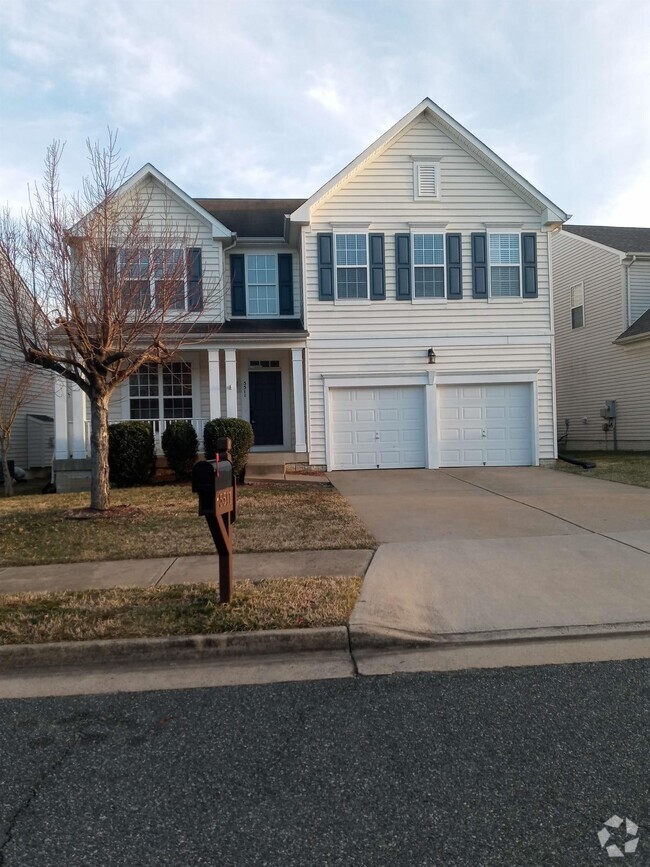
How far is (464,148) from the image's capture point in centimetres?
1500

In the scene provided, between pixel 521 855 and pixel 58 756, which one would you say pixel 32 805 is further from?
pixel 521 855

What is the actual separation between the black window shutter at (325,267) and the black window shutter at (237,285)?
7.42 feet

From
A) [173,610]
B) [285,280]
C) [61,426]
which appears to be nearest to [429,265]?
[285,280]

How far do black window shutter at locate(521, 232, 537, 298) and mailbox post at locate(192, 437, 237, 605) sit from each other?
1245cm

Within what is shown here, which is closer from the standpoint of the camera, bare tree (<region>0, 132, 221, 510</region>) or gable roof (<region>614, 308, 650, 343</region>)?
bare tree (<region>0, 132, 221, 510</region>)

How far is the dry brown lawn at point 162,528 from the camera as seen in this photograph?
23.0 ft

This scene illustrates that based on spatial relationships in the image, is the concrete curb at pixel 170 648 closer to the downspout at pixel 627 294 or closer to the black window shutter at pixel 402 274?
the black window shutter at pixel 402 274

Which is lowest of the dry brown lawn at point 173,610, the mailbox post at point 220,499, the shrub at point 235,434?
the dry brown lawn at point 173,610

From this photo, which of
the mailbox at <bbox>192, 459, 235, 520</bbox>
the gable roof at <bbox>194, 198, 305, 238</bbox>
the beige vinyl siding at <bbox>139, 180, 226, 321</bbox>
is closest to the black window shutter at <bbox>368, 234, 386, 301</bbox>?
the gable roof at <bbox>194, 198, 305, 238</bbox>

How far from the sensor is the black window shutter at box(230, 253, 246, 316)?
15570mm

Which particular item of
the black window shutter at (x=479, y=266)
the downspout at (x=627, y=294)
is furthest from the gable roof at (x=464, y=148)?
the downspout at (x=627, y=294)

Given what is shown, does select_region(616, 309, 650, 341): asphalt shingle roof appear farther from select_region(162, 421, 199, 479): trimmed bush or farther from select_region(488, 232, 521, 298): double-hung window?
select_region(162, 421, 199, 479): trimmed bush

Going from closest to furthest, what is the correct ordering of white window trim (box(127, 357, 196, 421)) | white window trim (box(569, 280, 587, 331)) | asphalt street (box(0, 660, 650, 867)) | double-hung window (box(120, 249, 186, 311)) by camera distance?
asphalt street (box(0, 660, 650, 867)) → double-hung window (box(120, 249, 186, 311)) → white window trim (box(127, 357, 196, 421)) → white window trim (box(569, 280, 587, 331))

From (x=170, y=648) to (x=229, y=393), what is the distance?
33.7 ft
